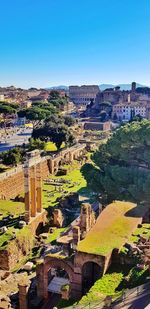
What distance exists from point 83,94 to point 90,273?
15456cm

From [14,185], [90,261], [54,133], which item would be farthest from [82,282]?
[54,133]

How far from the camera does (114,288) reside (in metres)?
17.1

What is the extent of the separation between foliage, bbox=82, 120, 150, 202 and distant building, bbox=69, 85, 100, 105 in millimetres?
138528

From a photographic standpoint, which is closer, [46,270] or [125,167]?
[46,270]

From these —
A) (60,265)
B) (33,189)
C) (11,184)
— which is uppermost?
(33,189)

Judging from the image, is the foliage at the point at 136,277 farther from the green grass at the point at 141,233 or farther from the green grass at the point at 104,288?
the green grass at the point at 141,233

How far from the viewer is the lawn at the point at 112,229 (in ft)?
62.9

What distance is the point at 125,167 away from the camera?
29.1m

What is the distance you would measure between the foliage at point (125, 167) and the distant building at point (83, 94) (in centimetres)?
13853

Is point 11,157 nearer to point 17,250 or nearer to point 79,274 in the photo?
point 17,250

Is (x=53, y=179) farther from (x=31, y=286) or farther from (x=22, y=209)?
(x=31, y=286)

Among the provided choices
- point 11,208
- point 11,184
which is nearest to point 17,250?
point 11,208

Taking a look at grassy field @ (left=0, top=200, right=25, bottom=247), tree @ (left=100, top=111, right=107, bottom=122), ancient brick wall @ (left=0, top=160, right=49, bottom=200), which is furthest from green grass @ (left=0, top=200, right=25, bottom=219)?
tree @ (left=100, top=111, right=107, bottom=122)

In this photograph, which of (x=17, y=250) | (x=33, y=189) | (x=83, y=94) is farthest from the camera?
(x=83, y=94)
